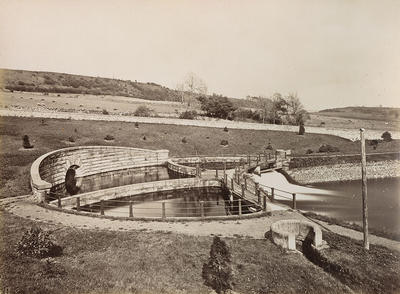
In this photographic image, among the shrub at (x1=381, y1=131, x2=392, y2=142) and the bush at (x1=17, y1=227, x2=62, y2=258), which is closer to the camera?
the bush at (x1=17, y1=227, x2=62, y2=258)

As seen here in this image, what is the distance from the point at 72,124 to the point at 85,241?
33007mm

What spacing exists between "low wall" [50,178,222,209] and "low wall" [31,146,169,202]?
274cm

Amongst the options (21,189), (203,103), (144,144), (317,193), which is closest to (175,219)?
(21,189)

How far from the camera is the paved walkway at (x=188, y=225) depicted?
13.1 m

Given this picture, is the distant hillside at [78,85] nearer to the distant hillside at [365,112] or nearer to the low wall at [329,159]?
the distant hillside at [365,112]

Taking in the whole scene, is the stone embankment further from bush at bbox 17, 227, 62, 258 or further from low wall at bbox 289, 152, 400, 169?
bush at bbox 17, 227, 62, 258

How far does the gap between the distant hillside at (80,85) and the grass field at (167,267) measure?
60628 millimetres

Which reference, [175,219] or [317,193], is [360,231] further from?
[317,193]

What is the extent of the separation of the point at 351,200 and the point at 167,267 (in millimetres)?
19097

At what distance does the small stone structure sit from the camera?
454 inches

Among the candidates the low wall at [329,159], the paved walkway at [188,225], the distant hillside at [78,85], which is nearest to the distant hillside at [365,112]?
the low wall at [329,159]

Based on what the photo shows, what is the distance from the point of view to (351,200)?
24.3 metres

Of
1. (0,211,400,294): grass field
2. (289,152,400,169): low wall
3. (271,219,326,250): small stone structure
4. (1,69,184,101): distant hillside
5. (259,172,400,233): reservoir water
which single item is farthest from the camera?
(1,69,184,101): distant hillside

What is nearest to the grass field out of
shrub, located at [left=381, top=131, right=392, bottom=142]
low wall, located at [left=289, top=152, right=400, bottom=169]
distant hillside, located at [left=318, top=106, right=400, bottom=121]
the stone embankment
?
the stone embankment
